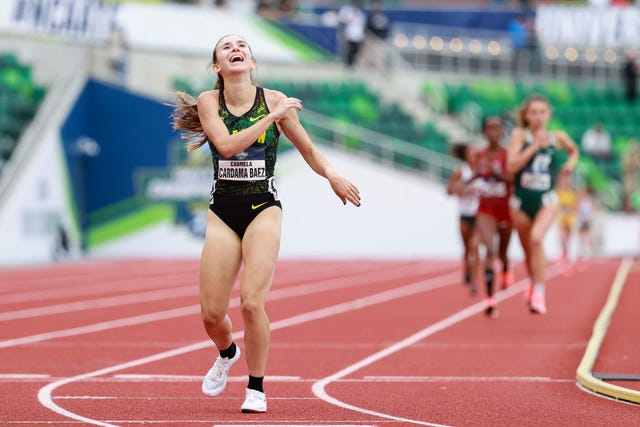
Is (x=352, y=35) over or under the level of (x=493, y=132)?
over

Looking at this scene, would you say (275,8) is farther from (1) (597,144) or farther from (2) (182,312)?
(2) (182,312)

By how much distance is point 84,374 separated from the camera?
9.64 meters

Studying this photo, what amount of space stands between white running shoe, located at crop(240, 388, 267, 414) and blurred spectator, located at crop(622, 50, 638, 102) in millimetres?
33583

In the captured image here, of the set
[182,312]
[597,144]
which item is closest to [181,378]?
[182,312]

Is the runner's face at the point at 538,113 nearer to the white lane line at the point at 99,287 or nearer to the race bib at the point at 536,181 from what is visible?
the race bib at the point at 536,181

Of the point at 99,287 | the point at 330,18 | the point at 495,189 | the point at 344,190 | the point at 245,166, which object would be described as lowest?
the point at 99,287

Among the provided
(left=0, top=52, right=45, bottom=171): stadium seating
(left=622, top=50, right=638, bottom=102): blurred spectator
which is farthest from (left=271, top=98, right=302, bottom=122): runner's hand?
(left=622, top=50, right=638, bottom=102): blurred spectator

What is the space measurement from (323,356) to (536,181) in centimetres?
369

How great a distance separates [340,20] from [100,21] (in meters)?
8.03

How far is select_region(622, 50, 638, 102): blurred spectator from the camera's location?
130 ft

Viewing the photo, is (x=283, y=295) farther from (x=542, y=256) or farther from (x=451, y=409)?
(x=451, y=409)

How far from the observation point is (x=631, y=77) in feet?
131

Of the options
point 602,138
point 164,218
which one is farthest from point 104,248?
point 602,138

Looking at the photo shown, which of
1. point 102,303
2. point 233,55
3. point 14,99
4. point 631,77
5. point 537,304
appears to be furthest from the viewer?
point 631,77
